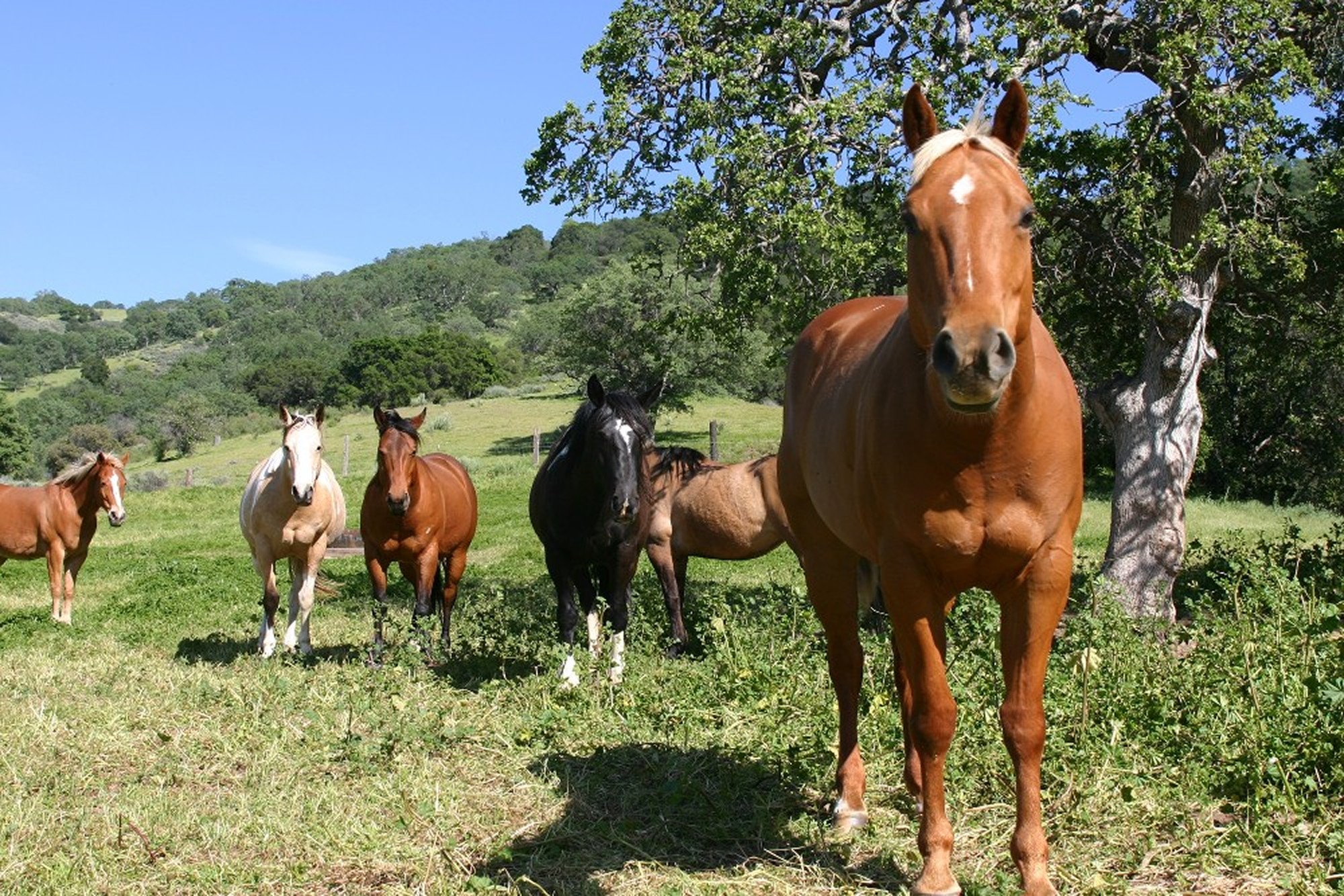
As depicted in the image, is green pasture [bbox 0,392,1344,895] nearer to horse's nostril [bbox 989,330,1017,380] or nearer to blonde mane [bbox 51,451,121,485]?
horse's nostril [bbox 989,330,1017,380]

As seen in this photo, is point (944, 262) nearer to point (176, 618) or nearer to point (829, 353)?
point (829, 353)

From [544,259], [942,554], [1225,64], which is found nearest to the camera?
[942,554]

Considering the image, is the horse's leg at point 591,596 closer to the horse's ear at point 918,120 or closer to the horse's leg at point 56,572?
the horse's ear at point 918,120

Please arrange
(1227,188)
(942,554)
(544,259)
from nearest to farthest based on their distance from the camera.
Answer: (942,554), (1227,188), (544,259)

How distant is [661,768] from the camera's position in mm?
5199

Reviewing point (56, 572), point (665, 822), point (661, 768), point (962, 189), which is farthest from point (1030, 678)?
point (56, 572)

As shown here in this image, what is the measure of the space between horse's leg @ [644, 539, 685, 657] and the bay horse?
5.58 feet

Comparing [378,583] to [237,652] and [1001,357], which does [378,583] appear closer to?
[237,652]

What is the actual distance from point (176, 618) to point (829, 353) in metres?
9.02

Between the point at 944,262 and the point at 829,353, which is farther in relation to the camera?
the point at 829,353

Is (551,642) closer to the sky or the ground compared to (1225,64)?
closer to the ground

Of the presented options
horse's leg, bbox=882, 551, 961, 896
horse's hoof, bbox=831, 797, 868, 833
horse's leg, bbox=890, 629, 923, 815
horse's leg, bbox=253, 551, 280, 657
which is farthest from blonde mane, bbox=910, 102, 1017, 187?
horse's leg, bbox=253, 551, 280, 657

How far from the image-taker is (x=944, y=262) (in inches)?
119

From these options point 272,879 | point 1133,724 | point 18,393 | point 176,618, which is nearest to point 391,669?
point 272,879
